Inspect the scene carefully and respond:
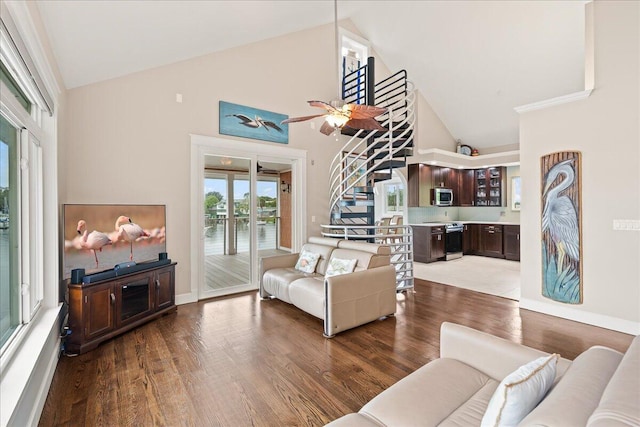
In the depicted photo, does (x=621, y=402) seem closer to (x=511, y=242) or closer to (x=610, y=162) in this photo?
(x=610, y=162)

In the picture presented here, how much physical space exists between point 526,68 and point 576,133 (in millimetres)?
3225

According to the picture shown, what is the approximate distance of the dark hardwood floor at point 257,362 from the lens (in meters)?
2.01

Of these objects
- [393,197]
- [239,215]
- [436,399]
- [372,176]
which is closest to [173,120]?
[239,215]

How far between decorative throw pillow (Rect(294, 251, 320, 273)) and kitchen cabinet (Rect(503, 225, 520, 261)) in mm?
5523

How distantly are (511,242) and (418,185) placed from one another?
2.61 m

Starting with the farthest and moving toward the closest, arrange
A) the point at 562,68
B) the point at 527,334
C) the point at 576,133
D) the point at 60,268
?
the point at 562,68
the point at 576,133
the point at 527,334
the point at 60,268

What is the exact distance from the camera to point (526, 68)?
19.5 ft

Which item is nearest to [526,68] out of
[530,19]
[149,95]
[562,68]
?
[562,68]

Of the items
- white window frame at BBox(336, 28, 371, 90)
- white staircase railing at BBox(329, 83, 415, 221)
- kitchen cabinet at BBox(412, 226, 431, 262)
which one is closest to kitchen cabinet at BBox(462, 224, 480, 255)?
kitchen cabinet at BBox(412, 226, 431, 262)

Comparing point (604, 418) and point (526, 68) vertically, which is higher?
point (526, 68)

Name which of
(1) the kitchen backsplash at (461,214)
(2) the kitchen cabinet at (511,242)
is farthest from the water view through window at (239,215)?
(2) the kitchen cabinet at (511,242)

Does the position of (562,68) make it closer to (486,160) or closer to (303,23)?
(486,160)

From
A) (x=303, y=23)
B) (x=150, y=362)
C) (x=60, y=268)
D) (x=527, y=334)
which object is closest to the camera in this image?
(x=150, y=362)

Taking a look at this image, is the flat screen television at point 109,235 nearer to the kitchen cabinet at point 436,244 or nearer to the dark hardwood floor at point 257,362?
the dark hardwood floor at point 257,362
